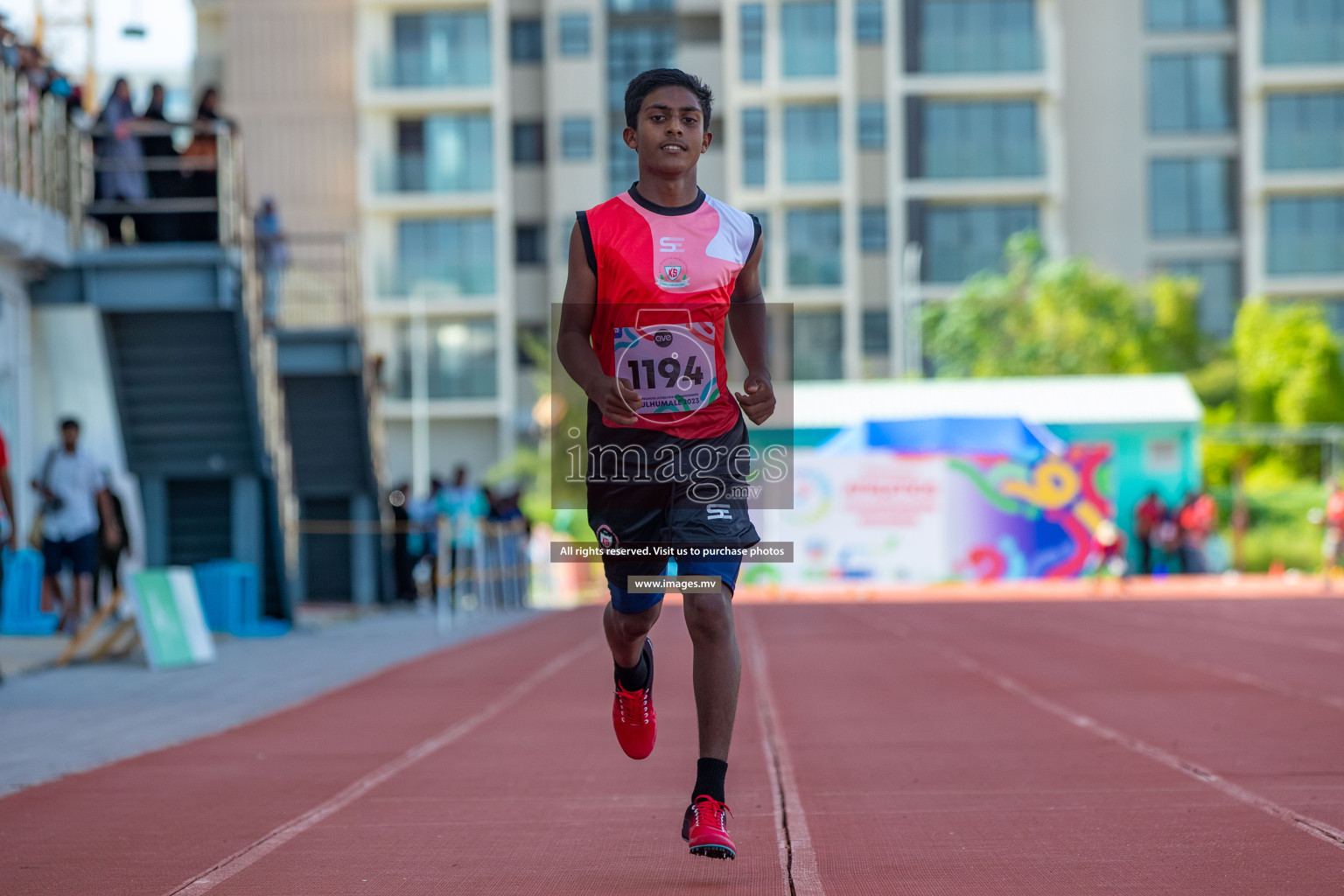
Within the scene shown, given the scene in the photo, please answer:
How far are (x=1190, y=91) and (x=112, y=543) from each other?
44843mm

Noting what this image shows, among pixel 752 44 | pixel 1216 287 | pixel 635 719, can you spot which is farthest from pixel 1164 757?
pixel 1216 287

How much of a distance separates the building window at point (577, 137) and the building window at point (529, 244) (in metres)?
2.57

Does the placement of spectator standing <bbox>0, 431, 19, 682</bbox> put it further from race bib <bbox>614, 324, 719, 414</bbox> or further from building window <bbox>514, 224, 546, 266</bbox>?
building window <bbox>514, 224, 546, 266</bbox>

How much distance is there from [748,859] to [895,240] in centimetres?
4721

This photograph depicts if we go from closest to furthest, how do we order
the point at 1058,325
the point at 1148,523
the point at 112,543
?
the point at 112,543, the point at 1148,523, the point at 1058,325

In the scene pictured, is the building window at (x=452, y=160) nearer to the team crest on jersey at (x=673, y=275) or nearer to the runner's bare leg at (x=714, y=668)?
the team crest on jersey at (x=673, y=275)

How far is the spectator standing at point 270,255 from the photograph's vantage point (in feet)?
63.3

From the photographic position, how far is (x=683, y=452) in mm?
4852

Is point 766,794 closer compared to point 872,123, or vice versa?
point 766,794

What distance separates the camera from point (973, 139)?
51.5m

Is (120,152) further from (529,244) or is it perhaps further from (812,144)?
(529,244)

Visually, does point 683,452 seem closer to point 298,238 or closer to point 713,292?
point 713,292

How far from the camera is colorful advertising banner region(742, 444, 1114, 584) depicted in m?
31.3

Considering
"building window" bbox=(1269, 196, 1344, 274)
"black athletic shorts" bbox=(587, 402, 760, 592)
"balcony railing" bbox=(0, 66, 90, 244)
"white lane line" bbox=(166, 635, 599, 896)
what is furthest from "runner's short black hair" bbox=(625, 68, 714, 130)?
"building window" bbox=(1269, 196, 1344, 274)
